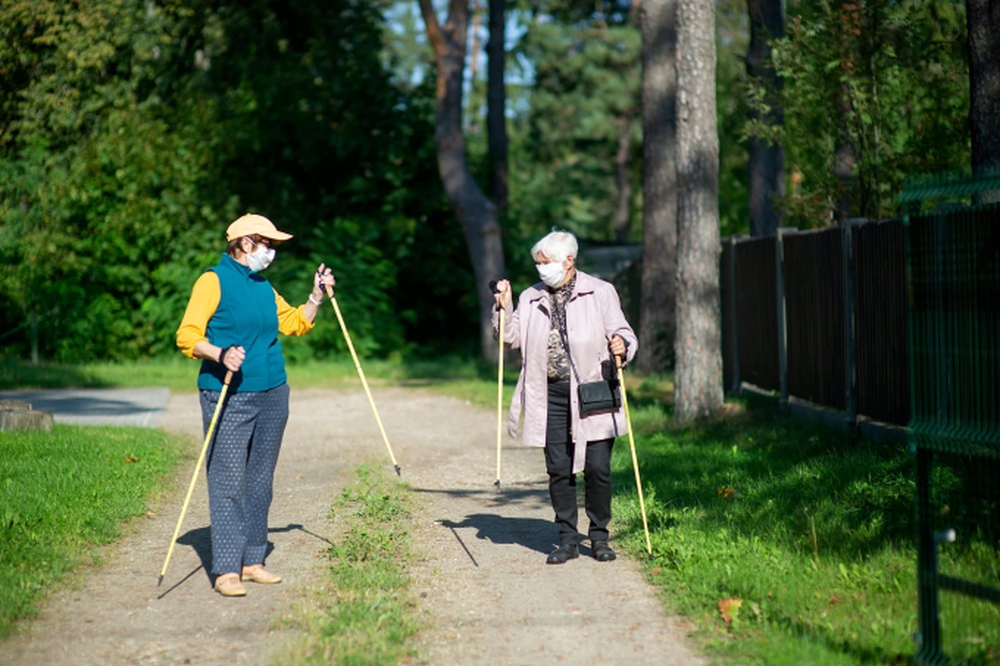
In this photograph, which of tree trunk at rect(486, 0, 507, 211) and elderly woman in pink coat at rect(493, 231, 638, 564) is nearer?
elderly woman in pink coat at rect(493, 231, 638, 564)

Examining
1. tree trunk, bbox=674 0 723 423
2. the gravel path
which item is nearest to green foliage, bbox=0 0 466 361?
tree trunk, bbox=674 0 723 423

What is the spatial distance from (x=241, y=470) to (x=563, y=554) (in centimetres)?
199

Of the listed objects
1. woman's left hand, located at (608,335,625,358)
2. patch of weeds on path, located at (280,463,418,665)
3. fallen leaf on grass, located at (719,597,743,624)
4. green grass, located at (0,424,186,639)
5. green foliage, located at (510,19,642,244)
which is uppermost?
green foliage, located at (510,19,642,244)

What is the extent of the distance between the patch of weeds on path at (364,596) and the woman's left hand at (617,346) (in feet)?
5.79

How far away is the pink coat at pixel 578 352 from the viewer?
7.21 m

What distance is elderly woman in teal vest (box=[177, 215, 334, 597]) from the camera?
6574mm

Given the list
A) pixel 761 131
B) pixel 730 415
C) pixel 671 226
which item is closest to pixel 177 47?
pixel 671 226

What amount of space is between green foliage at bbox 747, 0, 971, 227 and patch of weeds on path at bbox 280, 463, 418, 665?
6803mm

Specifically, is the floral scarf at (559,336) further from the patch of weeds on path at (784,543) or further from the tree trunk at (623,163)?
the tree trunk at (623,163)

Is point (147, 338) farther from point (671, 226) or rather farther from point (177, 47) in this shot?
point (671, 226)

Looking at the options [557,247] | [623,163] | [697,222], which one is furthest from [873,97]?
[623,163]

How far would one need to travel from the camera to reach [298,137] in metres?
23.9

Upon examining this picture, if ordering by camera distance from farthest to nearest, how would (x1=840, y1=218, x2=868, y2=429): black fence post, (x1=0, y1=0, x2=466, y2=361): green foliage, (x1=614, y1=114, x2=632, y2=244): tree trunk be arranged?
1. (x1=614, y1=114, x2=632, y2=244): tree trunk
2. (x1=0, y1=0, x2=466, y2=361): green foliage
3. (x1=840, y1=218, x2=868, y2=429): black fence post

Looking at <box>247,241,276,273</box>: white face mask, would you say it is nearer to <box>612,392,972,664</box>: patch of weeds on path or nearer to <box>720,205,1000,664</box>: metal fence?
<box>612,392,972,664</box>: patch of weeds on path
